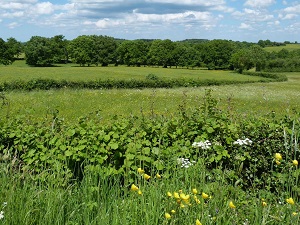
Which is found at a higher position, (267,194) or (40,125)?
(40,125)

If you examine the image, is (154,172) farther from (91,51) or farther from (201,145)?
(91,51)

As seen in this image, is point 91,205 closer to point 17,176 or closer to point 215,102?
point 17,176

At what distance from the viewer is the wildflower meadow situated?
3.39m

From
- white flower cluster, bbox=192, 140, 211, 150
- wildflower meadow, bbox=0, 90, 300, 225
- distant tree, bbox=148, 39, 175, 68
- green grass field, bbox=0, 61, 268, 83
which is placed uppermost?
distant tree, bbox=148, 39, 175, 68

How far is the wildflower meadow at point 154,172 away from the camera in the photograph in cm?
339

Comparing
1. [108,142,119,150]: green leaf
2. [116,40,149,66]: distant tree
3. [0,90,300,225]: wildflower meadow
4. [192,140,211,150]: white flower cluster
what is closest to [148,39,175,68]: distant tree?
[116,40,149,66]: distant tree

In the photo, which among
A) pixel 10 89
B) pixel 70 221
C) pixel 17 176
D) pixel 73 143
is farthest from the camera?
pixel 10 89

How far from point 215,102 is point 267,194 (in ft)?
8.60

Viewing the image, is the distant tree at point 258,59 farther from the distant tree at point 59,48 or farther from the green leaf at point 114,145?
the green leaf at point 114,145

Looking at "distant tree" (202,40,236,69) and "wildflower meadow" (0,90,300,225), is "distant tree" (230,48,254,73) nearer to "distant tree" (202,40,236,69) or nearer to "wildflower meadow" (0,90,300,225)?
"distant tree" (202,40,236,69)

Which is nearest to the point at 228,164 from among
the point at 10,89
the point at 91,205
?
the point at 91,205

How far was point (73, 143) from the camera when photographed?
17.0ft

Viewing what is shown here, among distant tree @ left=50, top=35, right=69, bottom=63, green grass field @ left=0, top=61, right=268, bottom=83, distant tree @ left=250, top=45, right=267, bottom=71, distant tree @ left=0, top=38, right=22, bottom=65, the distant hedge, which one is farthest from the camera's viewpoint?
distant tree @ left=0, top=38, right=22, bottom=65

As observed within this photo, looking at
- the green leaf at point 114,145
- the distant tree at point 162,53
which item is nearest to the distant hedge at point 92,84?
the green leaf at point 114,145
